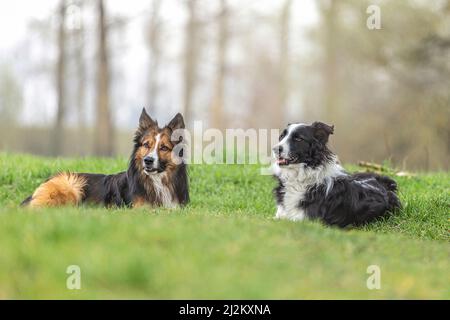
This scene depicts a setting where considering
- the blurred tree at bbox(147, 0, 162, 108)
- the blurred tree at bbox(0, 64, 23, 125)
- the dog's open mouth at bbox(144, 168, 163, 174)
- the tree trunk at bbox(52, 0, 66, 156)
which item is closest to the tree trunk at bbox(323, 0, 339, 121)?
the blurred tree at bbox(147, 0, 162, 108)

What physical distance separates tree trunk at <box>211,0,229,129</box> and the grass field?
23.3m

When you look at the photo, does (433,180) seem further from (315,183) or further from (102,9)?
(102,9)

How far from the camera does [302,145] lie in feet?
28.9

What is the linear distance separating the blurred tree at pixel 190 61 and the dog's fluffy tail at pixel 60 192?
66.8 feet

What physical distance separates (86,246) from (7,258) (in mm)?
676

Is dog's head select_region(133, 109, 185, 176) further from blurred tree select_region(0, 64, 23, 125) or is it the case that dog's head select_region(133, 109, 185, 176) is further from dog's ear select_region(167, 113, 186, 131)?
blurred tree select_region(0, 64, 23, 125)

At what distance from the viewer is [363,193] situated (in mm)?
9320

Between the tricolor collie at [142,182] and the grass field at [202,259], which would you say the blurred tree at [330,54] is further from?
the grass field at [202,259]

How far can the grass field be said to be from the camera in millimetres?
4957

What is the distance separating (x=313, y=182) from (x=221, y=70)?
23.3 meters

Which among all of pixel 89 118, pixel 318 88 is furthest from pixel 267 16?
pixel 89 118

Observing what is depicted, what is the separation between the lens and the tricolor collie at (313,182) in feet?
28.9

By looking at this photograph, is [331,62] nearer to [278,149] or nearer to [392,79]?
[392,79]

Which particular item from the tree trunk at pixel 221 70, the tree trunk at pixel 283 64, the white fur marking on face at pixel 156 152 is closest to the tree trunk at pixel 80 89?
the tree trunk at pixel 221 70
